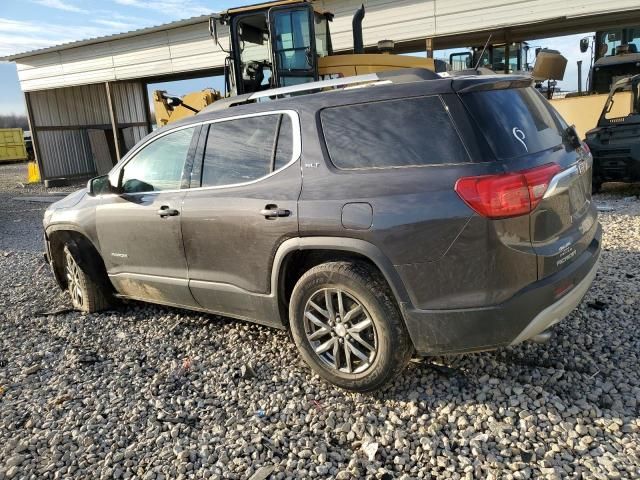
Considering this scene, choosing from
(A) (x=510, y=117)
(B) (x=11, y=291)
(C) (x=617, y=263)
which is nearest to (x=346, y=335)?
(A) (x=510, y=117)

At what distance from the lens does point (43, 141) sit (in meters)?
20.6

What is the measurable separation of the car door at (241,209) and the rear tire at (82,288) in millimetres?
1473

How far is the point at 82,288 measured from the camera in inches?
188

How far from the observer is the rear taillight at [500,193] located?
2.50 m

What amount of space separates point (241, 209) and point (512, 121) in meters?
1.76

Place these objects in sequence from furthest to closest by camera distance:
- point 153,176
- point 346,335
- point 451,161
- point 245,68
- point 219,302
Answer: point 245,68, point 153,176, point 219,302, point 346,335, point 451,161

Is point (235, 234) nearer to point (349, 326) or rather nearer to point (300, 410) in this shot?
point (349, 326)

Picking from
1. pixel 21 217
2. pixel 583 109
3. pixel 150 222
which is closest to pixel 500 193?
pixel 150 222

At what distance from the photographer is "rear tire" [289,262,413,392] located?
2.86 meters

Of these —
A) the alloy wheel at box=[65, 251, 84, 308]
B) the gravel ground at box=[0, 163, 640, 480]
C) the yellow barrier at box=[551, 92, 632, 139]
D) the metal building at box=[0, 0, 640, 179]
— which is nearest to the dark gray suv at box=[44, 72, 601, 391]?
the gravel ground at box=[0, 163, 640, 480]

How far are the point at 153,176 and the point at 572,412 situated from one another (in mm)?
3430

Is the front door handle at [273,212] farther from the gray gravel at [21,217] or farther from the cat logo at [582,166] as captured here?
the gray gravel at [21,217]

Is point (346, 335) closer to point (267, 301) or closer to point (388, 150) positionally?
point (267, 301)

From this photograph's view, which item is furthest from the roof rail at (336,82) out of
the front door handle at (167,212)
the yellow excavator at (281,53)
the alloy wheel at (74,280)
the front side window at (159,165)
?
the yellow excavator at (281,53)
